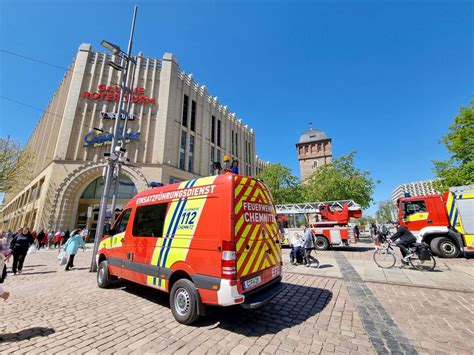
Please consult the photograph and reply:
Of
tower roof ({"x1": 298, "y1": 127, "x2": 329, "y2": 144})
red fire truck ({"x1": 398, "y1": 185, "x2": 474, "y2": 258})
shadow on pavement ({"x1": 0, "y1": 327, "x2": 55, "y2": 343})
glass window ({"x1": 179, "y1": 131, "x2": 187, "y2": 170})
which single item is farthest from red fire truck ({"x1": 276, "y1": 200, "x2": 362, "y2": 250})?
tower roof ({"x1": 298, "y1": 127, "x2": 329, "y2": 144})

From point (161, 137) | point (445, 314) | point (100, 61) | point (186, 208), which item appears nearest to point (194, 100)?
point (161, 137)

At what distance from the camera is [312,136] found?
56.8 metres

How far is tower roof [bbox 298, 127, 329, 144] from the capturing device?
180 ft

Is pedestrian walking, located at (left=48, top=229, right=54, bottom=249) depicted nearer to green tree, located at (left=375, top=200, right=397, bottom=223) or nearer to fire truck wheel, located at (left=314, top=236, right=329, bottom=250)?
fire truck wheel, located at (left=314, top=236, right=329, bottom=250)

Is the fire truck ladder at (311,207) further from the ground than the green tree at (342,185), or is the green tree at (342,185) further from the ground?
the green tree at (342,185)

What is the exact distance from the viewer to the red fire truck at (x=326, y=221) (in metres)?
13.8

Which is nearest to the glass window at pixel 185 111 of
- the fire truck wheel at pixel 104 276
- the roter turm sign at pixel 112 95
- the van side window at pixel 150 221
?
the roter turm sign at pixel 112 95

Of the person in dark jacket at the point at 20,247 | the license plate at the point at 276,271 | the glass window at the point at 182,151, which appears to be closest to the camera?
the license plate at the point at 276,271

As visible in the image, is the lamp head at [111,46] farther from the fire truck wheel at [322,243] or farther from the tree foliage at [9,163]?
the tree foliage at [9,163]

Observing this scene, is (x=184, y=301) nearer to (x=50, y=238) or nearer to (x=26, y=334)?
(x=26, y=334)

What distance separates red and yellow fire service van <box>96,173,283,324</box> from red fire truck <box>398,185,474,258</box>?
1042 cm

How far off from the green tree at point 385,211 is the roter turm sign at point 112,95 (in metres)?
78.3

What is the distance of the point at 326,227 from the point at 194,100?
25.1m

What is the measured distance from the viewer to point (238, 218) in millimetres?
3600
